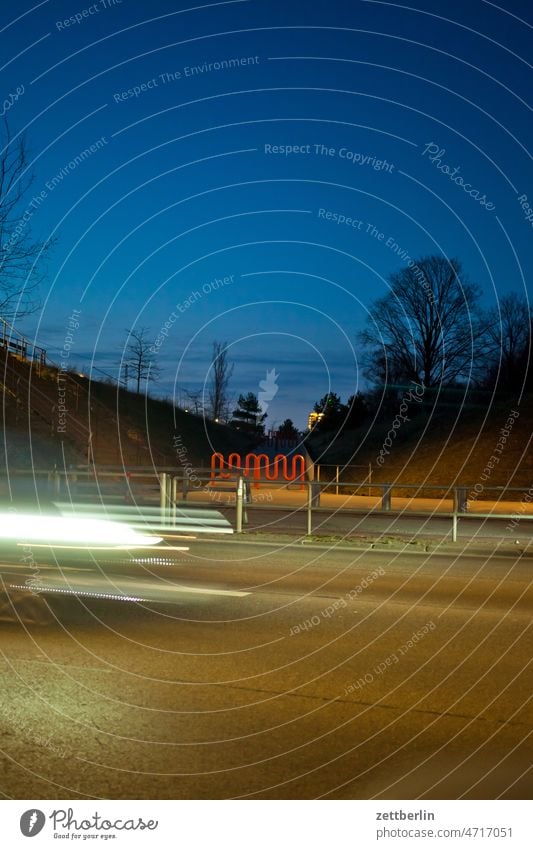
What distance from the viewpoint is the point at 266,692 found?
292 inches

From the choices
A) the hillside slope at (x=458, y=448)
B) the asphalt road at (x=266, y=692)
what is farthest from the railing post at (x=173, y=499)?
the hillside slope at (x=458, y=448)

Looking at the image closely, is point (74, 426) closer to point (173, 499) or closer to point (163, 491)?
point (173, 499)

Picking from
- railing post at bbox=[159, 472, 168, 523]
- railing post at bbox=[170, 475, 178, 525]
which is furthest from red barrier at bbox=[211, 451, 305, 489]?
railing post at bbox=[159, 472, 168, 523]

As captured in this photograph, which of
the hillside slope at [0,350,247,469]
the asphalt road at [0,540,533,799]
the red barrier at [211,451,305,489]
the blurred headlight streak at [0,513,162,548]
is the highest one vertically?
the hillside slope at [0,350,247,469]

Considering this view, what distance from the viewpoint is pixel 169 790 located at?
5.20 metres

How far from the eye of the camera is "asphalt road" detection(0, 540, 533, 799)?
215 inches

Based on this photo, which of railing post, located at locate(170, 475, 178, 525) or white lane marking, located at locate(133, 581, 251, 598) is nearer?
white lane marking, located at locate(133, 581, 251, 598)

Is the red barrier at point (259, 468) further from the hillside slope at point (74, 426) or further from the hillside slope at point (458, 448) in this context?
the hillside slope at point (74, 426)

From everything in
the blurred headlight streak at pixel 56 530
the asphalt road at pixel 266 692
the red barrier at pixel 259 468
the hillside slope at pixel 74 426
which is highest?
the hillside slope at pixel 74 426

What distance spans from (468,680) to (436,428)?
1651 inches

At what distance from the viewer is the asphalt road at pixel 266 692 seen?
5.46m

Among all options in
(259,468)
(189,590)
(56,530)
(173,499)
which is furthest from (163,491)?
(189,590)

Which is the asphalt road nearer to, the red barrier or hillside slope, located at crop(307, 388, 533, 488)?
the red barrier
